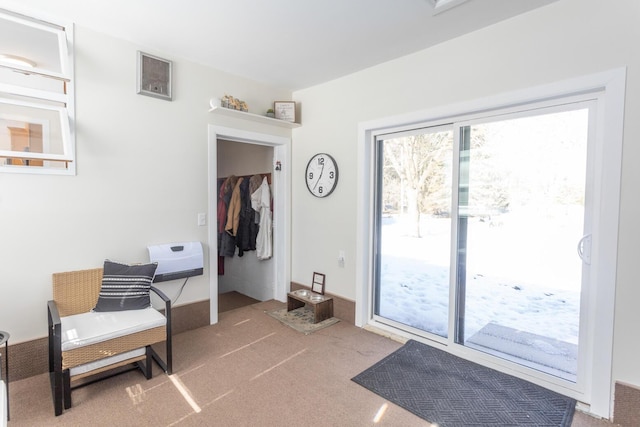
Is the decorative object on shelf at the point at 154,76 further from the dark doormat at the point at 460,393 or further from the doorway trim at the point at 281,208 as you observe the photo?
the dark doormat at the point at 460,393

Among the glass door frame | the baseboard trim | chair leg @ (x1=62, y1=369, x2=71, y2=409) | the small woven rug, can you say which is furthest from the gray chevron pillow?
the baseboard trim

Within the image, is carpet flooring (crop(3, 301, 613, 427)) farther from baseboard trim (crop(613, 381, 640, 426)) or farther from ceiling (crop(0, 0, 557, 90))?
ceiling (crop(0, 0, 557, 90))

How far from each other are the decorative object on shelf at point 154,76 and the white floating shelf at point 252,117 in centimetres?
44

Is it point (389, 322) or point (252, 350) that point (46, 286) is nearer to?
point (252, 350)

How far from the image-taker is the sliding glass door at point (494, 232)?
7.04 ft

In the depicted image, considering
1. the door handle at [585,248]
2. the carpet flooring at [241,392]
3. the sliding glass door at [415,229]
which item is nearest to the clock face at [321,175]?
the sliding glass door at [415,229]

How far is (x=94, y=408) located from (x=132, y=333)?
46 centimetres

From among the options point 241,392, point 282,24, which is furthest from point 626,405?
point 282,24

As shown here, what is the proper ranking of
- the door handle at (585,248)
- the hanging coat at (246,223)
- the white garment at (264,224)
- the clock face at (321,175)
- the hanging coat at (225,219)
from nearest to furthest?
1. the door handle at (585,248)
2. the clock face at (321,175)
3. the white garment at (264,224)
4. the hanging coat at (246,223)
5. the hanging coat at (225,219)

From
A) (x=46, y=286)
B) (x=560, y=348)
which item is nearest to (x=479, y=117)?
(x=560, y=348)

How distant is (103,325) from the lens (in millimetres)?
2102

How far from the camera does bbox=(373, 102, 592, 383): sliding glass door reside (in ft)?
7.04

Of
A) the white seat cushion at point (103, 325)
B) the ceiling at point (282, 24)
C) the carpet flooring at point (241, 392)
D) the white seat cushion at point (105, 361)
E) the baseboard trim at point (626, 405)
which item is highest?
the ceiling at point (282, 24)

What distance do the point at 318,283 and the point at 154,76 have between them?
103 inches
